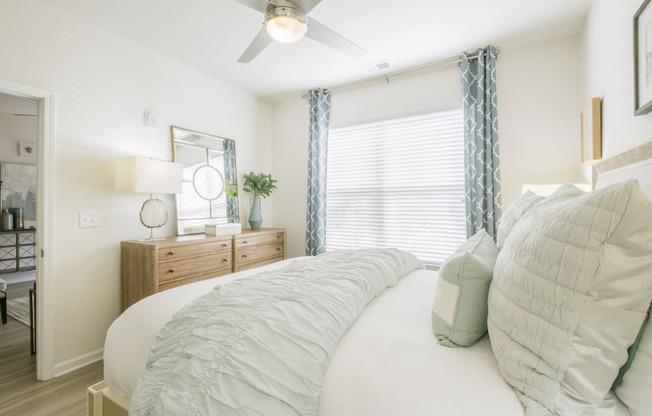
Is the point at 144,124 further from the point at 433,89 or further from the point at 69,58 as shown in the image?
the point at 433,89

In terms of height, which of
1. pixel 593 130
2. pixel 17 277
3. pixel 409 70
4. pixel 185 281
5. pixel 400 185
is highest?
pixel 409 70

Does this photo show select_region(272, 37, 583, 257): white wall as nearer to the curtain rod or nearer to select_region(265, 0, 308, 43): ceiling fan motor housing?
the curtain rod

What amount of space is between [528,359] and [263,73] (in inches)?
135

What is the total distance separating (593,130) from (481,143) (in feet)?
3.11

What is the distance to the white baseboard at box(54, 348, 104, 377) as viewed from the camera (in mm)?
2287

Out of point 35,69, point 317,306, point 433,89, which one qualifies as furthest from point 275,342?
point 433,89

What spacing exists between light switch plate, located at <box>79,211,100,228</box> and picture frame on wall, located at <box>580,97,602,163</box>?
12.2 ft

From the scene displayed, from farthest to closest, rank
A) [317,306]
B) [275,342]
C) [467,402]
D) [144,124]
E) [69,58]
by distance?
[144,124], [69,58], [317,306], [275,342], [467,402]

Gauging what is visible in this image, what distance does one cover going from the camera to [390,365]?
90cm

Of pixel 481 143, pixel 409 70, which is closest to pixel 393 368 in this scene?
pixel 481 143

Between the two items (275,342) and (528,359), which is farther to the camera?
(275,342)

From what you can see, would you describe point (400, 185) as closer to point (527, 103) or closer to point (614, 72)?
point (527, 103)

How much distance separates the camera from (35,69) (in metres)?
2.19

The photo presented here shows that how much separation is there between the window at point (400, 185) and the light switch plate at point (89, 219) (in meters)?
2.39
